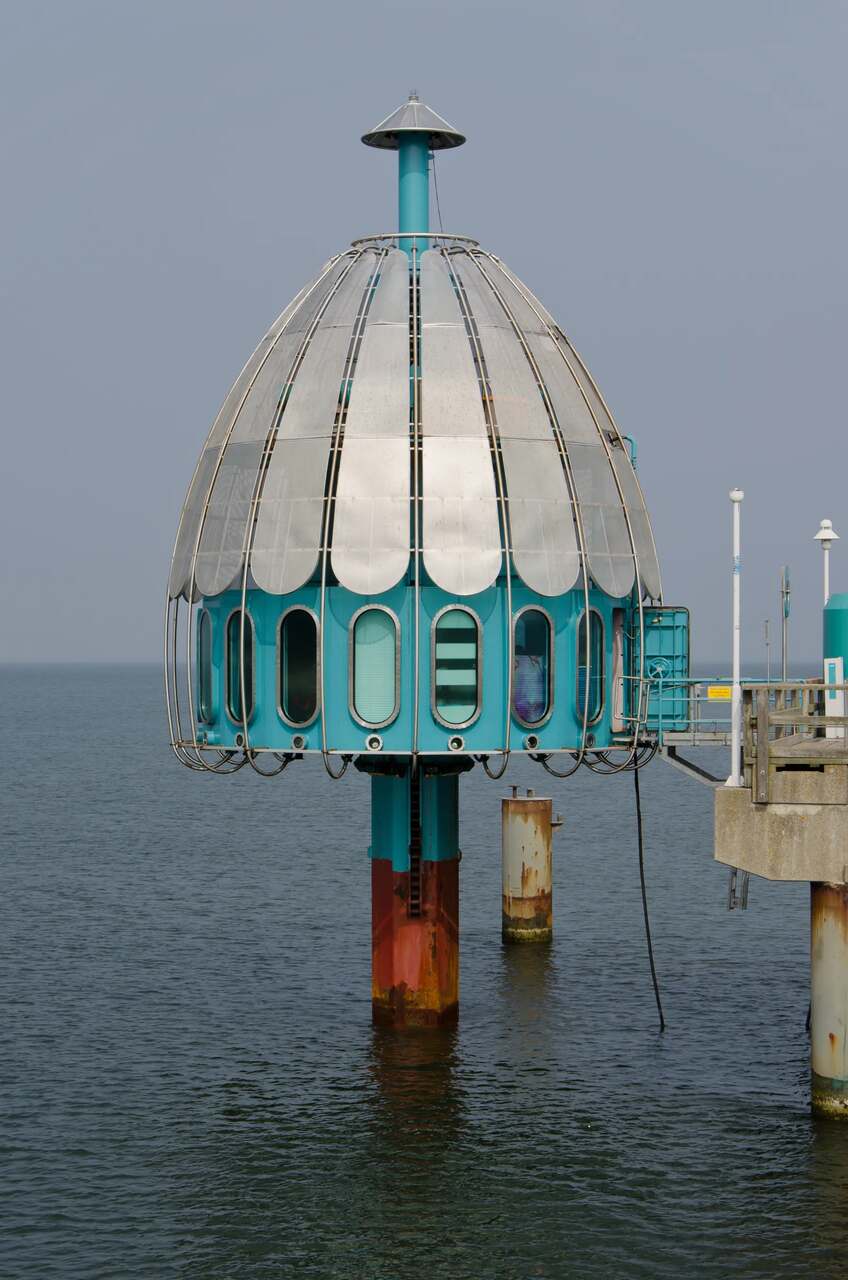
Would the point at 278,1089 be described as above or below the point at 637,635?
below

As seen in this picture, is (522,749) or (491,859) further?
(491,859)

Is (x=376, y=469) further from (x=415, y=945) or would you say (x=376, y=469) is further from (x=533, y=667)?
(x=415, y=945)

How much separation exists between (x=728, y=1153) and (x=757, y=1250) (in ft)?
15.5

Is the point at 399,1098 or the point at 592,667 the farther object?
the point at 592,667

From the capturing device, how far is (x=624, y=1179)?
115 ft

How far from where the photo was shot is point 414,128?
1785 inches

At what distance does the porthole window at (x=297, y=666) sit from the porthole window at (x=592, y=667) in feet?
20.0

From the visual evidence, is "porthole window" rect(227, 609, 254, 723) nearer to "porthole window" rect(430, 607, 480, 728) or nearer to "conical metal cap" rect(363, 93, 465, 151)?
"porthole window" rect(430, 607, 480, 728)

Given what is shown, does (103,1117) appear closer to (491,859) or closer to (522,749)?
(522,749)

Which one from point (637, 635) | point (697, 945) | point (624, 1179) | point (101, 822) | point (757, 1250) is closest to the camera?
point (757, 1250)

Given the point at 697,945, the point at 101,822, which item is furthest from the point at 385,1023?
the point at 101,822

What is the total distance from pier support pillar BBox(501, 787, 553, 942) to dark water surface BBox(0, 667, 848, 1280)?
1.09m

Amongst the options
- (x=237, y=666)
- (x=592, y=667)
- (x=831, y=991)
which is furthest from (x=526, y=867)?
(x=831, y=991)

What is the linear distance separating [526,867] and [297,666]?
1856 centimetres
